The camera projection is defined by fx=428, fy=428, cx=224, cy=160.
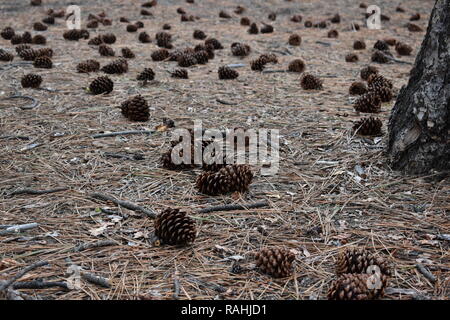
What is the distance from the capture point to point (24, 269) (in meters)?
2.00

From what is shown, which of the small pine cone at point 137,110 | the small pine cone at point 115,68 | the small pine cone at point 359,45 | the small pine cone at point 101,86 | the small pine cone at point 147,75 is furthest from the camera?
the small pine cone at point 359,45

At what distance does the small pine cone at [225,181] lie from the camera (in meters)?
2.77

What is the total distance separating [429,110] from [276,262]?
1.55 m

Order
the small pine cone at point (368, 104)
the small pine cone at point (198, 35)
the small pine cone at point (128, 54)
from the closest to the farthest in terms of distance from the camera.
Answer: the small pine cone at point (368, 104) → the small pine cone at point (128, 54) → the small pine cone at point (198, 35)

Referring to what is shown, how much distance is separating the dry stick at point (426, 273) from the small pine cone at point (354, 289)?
294 mm

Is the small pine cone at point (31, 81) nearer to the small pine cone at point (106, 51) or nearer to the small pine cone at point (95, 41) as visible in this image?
the small pine cone at point (106, 51)

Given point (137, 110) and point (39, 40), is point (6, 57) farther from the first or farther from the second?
point (137, 110)

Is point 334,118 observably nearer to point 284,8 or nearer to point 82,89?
point 82,89

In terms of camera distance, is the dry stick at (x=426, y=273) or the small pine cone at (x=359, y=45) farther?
the small pine cone at (x=359, y=45)

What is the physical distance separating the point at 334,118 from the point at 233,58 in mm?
3178

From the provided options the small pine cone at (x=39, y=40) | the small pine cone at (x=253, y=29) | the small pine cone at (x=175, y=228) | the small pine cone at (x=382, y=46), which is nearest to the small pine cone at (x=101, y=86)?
the small pine cone at (x=175, y=228)

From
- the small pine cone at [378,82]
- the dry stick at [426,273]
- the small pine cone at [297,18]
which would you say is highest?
the small pine cone at [378,82]

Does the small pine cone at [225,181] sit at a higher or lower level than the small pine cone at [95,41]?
higher

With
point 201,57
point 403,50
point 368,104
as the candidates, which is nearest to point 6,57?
point 201,57
